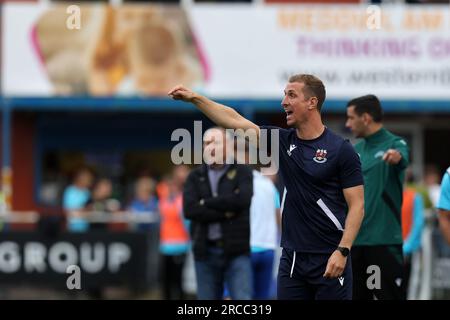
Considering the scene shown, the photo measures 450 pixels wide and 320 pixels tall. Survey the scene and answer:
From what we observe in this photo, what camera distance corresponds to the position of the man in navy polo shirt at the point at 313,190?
6.63 metres

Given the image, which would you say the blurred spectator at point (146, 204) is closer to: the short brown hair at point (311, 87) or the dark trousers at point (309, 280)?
the dark trousers at point (309, 280)

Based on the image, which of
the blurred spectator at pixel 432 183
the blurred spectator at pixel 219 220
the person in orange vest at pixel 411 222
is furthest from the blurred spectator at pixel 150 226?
the blurred spectator at pixel 219 220

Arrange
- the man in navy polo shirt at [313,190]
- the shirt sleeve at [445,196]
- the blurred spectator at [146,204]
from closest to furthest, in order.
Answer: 1. the man in navy polo shirt at [313,190]
2. the shirt sleeve at [445,196]
3. the blurred spectator at [146,204]

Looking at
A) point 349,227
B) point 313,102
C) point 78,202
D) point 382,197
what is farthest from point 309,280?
point 78,202

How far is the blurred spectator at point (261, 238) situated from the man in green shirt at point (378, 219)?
1588 millimetres

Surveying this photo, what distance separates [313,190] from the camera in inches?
263

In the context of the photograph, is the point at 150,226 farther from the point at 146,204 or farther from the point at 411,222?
the point at 411,222

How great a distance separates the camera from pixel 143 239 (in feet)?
51.0

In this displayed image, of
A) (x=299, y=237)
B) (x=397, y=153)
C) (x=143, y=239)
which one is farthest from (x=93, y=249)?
(x=299, y=237)

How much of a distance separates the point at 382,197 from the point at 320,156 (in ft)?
6.78

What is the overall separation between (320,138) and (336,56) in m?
12.7

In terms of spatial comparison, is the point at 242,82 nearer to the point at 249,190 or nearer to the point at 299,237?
the point at 249,190
